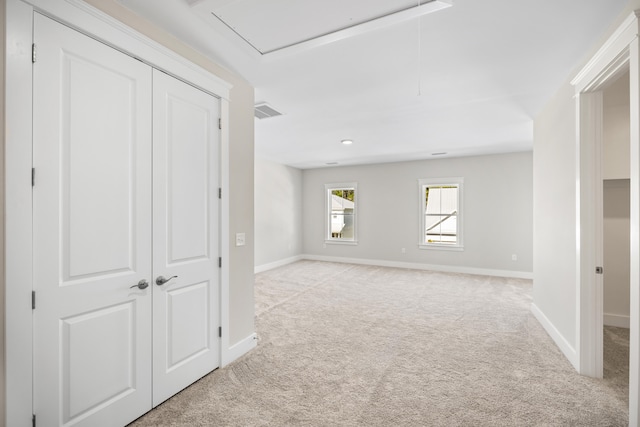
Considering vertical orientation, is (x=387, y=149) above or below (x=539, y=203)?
above

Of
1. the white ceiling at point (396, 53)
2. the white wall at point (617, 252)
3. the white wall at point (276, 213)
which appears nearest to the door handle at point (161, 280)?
the white ceiling at point (396, 53)

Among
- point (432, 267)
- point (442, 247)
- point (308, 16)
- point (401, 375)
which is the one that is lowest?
point (401, 375)

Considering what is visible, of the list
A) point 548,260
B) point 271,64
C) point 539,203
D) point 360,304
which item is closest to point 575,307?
point 548,260

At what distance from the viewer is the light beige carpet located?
1950 mm

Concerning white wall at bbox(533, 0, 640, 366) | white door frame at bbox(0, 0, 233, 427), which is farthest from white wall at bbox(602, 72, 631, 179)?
white door frame at bbox(0, 0, 233, 427)

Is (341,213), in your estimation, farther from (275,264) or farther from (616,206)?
(616,206)

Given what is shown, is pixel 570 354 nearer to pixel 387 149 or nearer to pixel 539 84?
pixel 539 84

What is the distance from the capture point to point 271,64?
2.51 metres

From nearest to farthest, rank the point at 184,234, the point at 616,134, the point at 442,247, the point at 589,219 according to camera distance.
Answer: the point at 184,234, the point at 589,219, the point at 616,134, the point at 442,247

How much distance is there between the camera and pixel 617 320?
350 centimetres

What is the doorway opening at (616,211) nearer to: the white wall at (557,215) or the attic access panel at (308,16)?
the white wall at (557,215)

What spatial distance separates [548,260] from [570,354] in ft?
3.41

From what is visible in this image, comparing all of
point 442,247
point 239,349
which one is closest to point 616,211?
point 442,247

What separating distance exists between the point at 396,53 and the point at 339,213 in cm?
598
